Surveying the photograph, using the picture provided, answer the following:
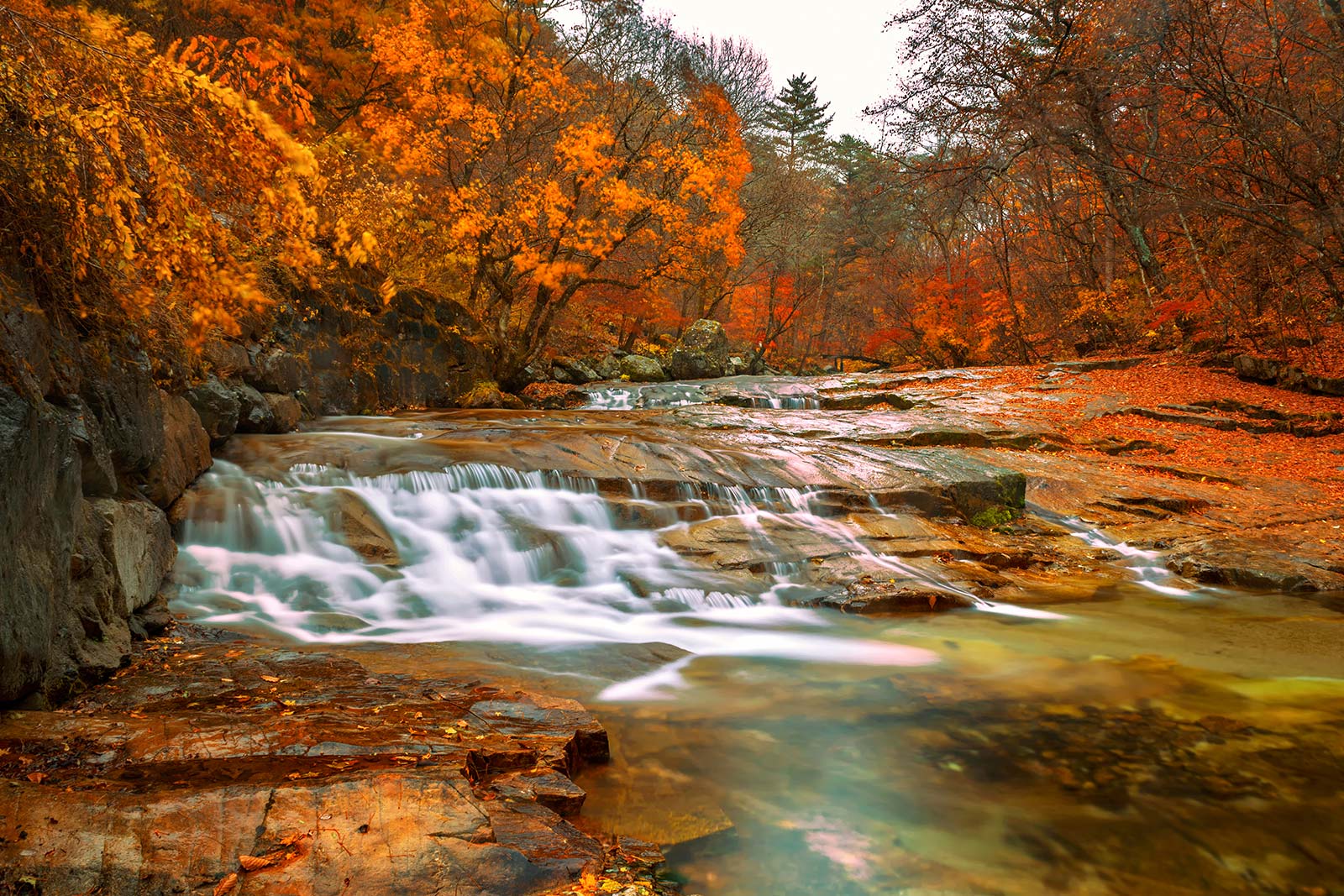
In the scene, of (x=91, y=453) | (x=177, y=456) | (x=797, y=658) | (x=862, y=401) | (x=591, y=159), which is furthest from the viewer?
(x=862, y=401)

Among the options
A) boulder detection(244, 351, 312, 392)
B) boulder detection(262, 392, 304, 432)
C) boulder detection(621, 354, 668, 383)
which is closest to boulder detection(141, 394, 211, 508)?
boulder detection(262, 392, 304, 432)

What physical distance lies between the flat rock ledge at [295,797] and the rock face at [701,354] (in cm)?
2153

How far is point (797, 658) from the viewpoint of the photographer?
17.9 feet

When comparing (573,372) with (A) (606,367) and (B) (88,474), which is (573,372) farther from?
(B) (88,474)

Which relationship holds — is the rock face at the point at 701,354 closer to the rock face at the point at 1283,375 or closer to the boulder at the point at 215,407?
the rock face at the point at 1283,375

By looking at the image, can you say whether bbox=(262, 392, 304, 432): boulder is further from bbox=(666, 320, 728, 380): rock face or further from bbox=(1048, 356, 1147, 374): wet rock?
bbox=(1048, 356, 1147, 374): wet rock

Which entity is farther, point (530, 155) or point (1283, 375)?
point (530, 155)

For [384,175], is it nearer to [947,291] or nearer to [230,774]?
[230,774]

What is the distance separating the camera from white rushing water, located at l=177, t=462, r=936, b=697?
5570 mm

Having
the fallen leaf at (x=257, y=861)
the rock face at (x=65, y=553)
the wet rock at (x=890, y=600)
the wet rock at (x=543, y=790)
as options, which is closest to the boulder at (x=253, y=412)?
the rock face at (x=65, y=553)

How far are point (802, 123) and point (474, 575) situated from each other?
137ft

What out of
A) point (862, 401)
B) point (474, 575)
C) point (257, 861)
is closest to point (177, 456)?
point (474, 575)

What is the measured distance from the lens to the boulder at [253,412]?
882 centimetres

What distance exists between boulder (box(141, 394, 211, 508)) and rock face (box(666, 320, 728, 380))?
18.3 meters
